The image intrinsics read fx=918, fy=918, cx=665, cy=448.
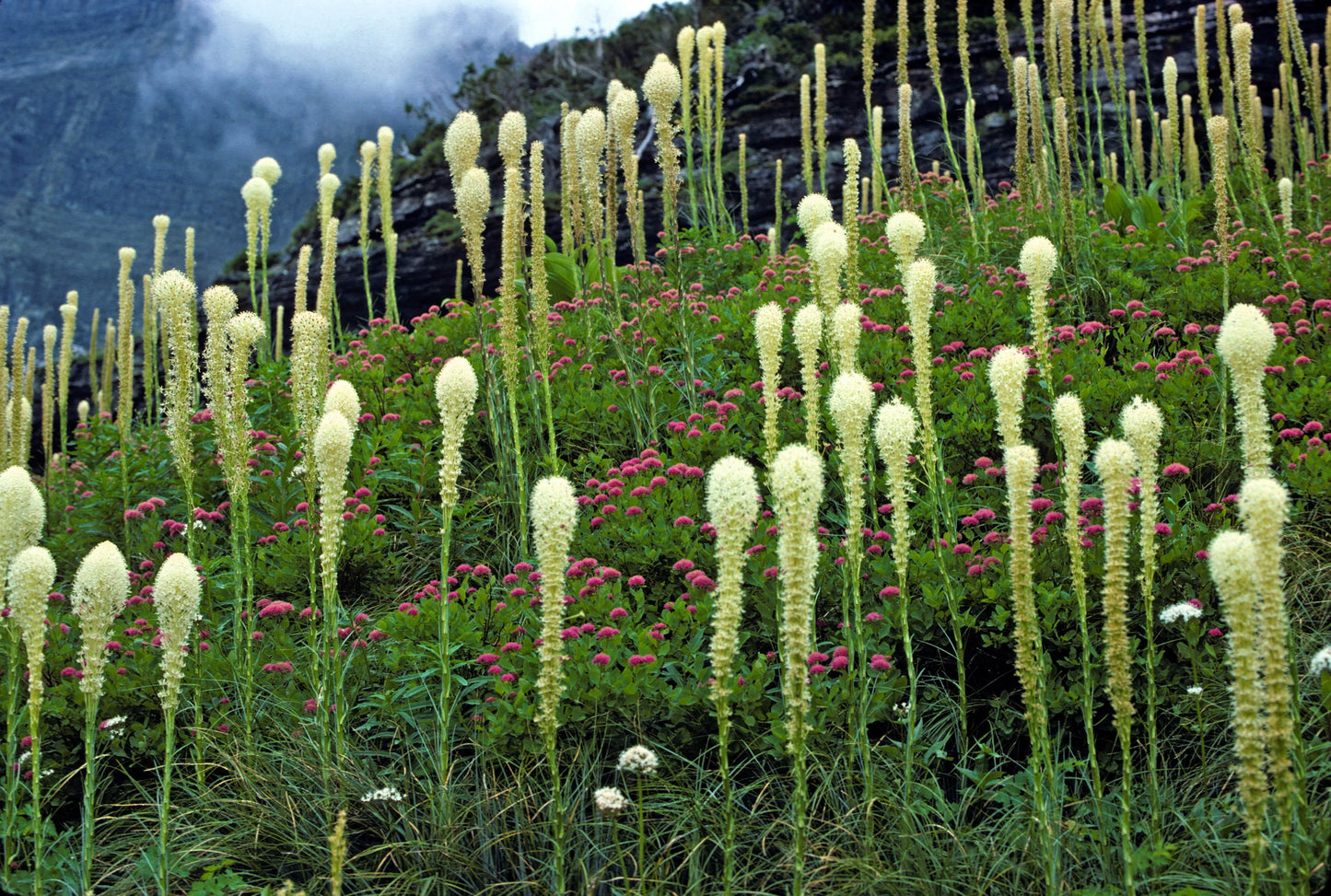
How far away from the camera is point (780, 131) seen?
11812 millimetres

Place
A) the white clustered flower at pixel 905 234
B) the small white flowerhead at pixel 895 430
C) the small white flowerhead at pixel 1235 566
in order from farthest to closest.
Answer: the white clustered flower at pixel 905 234 → the small white flowerhead at pixel 895 430 → the small white flowerhead at pixel 1235 566

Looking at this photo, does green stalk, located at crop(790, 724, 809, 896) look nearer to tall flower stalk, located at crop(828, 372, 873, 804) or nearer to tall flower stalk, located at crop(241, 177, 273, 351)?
tall flower stalk, located at crop(828, 372, 873, 804)

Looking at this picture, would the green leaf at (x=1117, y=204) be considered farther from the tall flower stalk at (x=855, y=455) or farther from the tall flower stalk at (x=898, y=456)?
the tall flower stalk at (x=855, y=455)

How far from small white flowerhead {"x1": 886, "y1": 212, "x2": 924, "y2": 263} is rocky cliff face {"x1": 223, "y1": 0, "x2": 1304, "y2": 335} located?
7270 millimetres

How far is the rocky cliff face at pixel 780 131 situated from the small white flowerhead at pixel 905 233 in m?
7.27

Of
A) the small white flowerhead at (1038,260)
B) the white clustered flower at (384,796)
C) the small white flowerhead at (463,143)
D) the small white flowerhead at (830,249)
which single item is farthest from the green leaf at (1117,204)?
the white clustered flower at (384,796)

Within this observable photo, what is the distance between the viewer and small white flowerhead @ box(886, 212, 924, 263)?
3.56 metres

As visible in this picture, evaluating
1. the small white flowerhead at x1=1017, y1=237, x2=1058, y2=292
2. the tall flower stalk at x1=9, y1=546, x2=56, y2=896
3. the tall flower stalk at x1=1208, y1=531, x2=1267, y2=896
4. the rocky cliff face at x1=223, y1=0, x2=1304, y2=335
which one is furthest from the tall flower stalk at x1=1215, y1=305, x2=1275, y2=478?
the rocky cliff face at x1=223, y1=0, x2=1304, y2=335

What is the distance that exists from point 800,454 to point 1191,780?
1.96 metres

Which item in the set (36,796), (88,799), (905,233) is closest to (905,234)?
(905,233)

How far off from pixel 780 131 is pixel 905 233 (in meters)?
8.87

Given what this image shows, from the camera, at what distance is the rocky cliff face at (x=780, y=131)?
37.1ft

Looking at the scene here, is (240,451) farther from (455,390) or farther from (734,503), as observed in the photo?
(734,503)

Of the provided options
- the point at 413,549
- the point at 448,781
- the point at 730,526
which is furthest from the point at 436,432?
the point at 730,526
